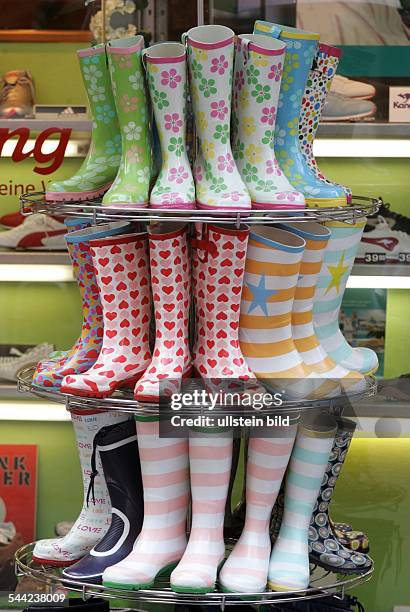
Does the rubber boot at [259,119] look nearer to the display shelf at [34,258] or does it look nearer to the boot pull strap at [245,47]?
the boot pull strap at [245,47]

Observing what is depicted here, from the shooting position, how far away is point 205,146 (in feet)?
5.57

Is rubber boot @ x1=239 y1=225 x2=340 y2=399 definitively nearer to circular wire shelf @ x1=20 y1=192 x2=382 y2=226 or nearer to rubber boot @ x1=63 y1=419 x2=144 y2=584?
circular wire shelf @ x1=20 y1=192 x2=382 y2=226

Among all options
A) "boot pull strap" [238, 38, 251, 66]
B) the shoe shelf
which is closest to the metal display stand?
the shoe shelf

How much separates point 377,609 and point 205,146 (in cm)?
161

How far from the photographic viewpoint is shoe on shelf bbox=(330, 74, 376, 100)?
103 inches

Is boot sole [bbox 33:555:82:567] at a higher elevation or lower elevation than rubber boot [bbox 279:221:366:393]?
lower

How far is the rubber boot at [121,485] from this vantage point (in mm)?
1809

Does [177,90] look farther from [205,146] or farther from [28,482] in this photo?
[28,482]

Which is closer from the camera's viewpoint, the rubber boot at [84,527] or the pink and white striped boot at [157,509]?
the pink and white striped boot at [157,509]

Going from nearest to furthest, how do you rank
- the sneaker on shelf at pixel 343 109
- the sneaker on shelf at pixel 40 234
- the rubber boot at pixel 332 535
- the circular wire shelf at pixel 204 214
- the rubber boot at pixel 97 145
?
the circular wire shelf at pixel 204 214 < the rubber boot at pixel 97 145 < the rubber boot at pixel 332 535 < the sneaker on shelf at pixel 343 109 < the sneaker on shelf at pixel 40 234

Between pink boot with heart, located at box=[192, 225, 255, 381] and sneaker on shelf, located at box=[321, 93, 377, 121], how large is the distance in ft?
3.40

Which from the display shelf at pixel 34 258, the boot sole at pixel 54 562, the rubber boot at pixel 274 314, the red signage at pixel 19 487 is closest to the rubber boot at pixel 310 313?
the rubber boot at pixel 274 314

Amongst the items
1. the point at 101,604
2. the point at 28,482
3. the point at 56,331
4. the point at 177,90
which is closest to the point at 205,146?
the point at 177,90

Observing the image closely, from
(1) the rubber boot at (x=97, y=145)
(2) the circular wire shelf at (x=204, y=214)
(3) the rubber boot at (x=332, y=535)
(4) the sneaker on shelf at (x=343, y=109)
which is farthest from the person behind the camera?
(4) the sneaker on shelf at (x=343, y=109)
